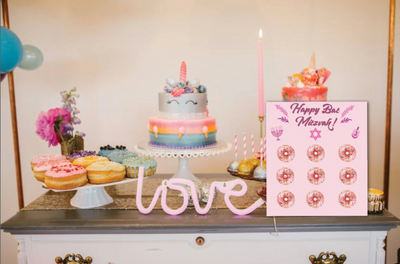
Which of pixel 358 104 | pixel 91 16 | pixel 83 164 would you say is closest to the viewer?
pixel 358 104

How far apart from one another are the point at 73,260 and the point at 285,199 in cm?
76

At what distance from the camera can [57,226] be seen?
1.27 metres

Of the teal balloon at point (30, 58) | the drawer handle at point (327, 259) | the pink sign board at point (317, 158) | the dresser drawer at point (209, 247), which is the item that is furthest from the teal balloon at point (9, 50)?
the drawer handle at point (327, 259)

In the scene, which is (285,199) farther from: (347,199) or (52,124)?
(52,124)

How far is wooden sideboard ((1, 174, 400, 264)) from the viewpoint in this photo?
4.18 feet

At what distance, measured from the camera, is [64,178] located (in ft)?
4.25

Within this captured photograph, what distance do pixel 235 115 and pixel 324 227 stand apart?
116 cm

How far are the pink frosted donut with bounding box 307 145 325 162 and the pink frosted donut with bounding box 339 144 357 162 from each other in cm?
6

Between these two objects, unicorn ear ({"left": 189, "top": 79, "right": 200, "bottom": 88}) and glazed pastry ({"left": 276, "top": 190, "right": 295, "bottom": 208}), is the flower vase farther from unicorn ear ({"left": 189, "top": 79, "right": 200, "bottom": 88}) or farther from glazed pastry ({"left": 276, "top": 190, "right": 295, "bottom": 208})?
glazed pastry ({"left": 276, "top": 190, "right": 295, "bottom": 208})

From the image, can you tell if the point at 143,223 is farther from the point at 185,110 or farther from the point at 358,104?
the point at 358,104

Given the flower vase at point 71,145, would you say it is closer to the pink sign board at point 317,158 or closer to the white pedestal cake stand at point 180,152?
the white pedestal cake stand at point 180,152

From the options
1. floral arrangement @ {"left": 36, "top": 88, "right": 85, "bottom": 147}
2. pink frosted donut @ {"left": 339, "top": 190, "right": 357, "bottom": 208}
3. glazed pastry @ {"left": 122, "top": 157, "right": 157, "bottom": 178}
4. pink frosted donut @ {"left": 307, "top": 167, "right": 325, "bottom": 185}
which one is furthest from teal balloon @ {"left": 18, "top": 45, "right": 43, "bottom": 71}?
pink frosted donut @ {"left": 339, "top": 190, "right": 357, "bottom": 208}

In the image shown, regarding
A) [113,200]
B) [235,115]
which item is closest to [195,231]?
[113,200]

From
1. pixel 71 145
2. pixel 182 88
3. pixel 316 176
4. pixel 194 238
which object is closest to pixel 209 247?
pixel 194 238
